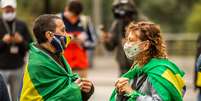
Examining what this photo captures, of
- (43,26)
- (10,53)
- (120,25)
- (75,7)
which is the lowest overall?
(10,53)

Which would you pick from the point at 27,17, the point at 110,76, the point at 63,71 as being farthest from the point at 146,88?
the point at 27,17

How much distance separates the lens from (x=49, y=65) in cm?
679

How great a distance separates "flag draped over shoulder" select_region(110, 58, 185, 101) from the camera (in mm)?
6352

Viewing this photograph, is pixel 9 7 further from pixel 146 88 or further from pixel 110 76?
pixel 110 76

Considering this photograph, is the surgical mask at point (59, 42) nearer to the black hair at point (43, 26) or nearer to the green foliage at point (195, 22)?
the black hair at point (43, 26)

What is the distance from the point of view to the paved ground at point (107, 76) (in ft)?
57.1

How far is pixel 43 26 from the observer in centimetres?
691

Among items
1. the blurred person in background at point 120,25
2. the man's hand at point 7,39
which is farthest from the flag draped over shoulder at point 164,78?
the man's hand at point 7,39

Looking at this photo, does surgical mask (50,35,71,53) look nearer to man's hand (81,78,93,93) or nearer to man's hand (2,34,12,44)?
man's hand (81,78,93,93)

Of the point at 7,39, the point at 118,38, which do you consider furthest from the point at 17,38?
the point at 118,38

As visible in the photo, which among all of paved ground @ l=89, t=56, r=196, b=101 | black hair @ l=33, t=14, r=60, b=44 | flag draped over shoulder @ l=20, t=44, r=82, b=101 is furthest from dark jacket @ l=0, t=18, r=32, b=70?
paved ground @ l=89, t=56, r=196, b=101

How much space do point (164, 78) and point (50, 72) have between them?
106 cm

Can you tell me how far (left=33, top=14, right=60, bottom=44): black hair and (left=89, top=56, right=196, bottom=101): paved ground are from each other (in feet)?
29.1

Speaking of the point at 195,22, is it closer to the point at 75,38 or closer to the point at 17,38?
the point at 75,38
